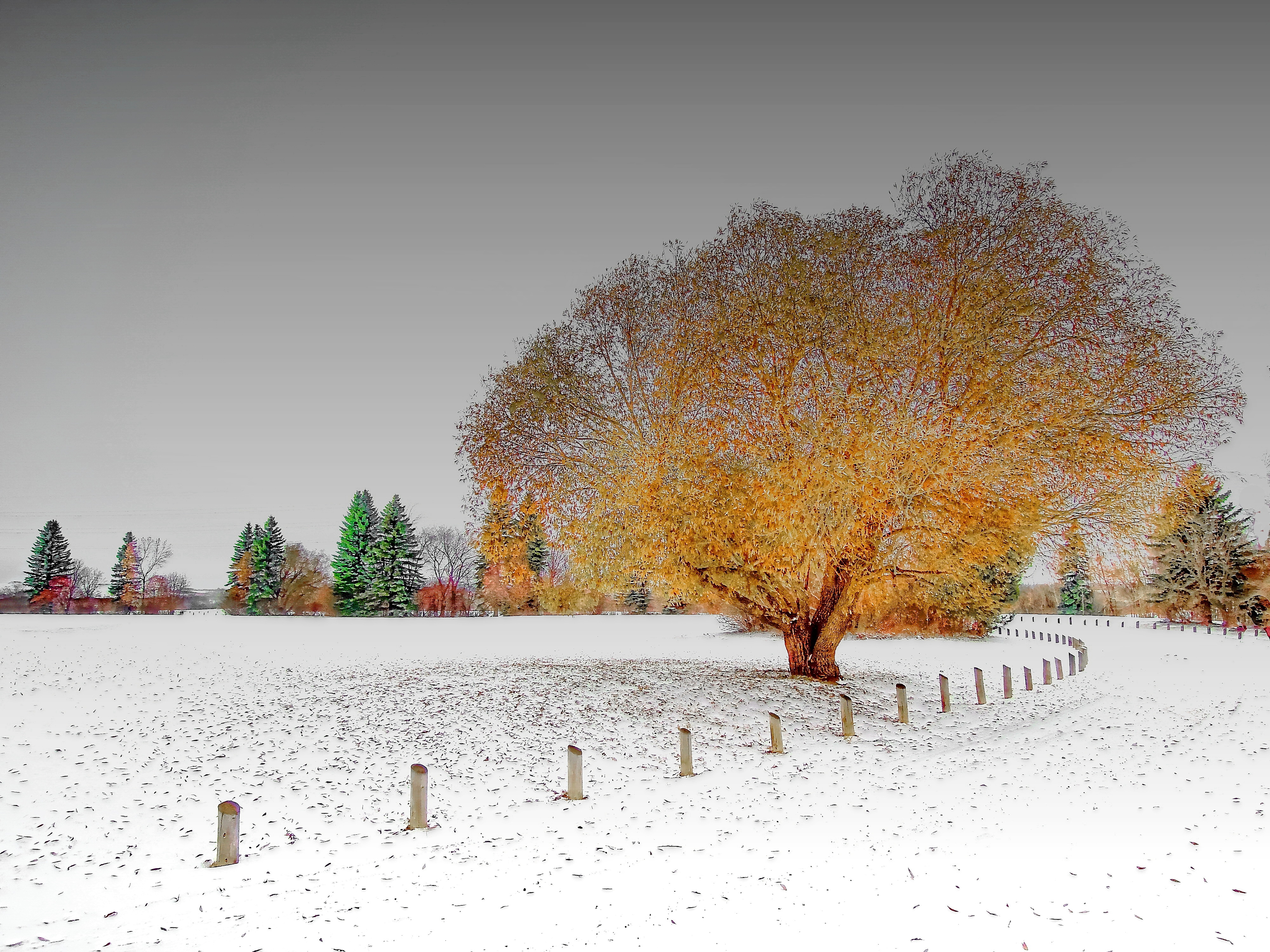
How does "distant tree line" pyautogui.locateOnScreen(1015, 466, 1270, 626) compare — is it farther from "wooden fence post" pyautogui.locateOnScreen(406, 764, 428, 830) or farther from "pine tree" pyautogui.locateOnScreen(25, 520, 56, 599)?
"pine tree" pyautogui.locateOnScreen(25, 520, 56, 599)

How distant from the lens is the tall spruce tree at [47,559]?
224 ft

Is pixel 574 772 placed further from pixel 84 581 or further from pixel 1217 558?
pixel 84 581

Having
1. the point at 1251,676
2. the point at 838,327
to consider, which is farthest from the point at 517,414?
the point at 1251,676

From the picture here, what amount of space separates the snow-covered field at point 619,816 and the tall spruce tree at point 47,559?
65151 mm

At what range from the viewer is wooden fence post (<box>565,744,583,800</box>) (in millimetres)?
10109

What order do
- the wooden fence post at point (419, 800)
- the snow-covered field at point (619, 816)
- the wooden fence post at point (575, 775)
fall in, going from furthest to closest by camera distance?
the wooden fence post at point (575, 775), the wooden fence post at point (419, 800), the snow-covered field at point (619, 816)

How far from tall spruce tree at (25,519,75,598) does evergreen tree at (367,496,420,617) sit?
36.3 metres

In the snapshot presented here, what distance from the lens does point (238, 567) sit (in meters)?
73.1

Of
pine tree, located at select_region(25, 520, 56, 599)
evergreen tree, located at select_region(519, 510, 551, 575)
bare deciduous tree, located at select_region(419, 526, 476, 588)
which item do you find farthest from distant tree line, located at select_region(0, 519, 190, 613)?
evergreen tree, located at select_region(519, 510, 551, 575)

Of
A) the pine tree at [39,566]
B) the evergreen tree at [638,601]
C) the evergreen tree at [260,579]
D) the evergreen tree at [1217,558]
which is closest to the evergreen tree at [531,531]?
the evergreen tree at [1217,558]

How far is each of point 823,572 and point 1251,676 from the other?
16207 mm

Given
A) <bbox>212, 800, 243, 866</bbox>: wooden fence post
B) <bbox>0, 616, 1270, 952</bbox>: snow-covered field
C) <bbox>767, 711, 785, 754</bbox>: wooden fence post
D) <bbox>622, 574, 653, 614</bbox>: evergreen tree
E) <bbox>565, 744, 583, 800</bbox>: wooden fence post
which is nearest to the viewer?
<bbox>0, 616, 1270, 952</bbox>: snow-covered field

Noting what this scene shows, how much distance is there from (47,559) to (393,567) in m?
39.4

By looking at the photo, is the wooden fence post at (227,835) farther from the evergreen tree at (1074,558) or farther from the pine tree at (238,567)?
the pine tree at (238,567)
